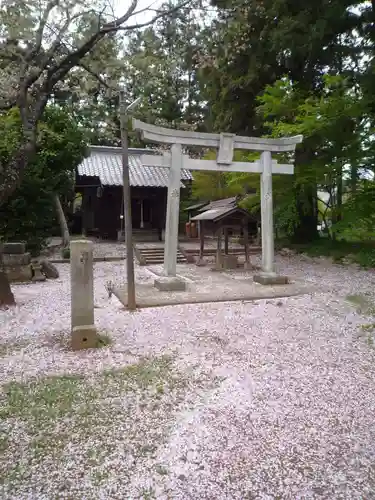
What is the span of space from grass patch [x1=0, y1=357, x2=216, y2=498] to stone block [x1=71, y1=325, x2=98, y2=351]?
0.79 metres

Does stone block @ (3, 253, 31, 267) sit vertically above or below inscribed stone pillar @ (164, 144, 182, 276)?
below

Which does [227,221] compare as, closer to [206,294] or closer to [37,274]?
[206,294]

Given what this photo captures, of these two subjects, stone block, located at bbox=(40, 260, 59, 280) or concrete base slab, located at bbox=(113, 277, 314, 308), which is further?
stone block, located at bbox=(40, 260, 59, 280)

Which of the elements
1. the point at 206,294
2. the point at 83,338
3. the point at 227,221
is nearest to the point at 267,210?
the point at 227,221

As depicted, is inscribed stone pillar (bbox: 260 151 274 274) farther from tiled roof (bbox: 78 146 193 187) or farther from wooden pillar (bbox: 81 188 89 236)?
wooden pillar (bbox: 81 188 89 236)

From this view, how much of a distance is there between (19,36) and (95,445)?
684cm

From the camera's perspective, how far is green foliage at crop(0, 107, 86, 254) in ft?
35.8

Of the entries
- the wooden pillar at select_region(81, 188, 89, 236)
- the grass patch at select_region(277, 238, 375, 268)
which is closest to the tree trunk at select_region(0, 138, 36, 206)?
the grass patch at select_region(277, 238, 375, 268)

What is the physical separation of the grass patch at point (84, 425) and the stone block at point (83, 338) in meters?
0.79

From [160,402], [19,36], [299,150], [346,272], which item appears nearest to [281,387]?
[160,402]

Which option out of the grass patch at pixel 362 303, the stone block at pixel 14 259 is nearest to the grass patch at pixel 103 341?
the grass patch at pixel 362 303

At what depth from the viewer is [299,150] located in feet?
41.3

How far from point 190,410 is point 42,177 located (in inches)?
422

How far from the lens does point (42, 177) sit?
459 inches
